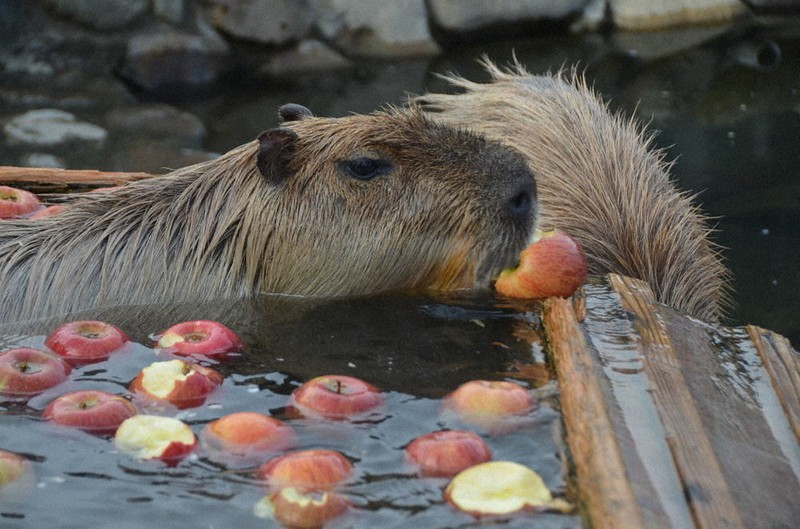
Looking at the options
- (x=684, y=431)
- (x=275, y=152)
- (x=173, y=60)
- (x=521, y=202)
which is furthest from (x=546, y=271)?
(x=173, y=60)

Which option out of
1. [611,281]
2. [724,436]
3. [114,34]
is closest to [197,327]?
[611,281]

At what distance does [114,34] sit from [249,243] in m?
4.89

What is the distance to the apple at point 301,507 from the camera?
5.53 ft

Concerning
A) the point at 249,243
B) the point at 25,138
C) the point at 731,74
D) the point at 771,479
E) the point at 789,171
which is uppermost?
the point at 731,74

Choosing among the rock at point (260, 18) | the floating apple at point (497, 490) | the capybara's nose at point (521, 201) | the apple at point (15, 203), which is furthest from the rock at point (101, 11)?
the floating apple at point (497, 490)

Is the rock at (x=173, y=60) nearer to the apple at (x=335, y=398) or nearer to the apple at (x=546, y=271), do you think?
the apple at (x=546, y=271)

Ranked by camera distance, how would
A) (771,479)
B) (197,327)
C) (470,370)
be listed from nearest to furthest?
(771,479)
(470,370)
(197,327)

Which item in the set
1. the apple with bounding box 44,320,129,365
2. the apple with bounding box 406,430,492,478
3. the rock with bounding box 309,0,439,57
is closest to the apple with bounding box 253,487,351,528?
the apple with bounding box 406,430,492,478

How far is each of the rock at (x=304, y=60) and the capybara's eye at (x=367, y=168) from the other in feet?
16.5

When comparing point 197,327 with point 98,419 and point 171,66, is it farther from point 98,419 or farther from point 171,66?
point 171,66

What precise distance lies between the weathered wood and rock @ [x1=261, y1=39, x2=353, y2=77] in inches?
162

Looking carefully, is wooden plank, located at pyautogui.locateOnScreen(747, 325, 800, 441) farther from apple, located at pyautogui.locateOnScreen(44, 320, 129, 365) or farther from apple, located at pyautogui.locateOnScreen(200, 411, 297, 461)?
apple, located at pyautogui.locateOnScreen(44, 320, 129, 365)

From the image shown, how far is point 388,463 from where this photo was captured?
1.87m

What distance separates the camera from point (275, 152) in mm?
2832
